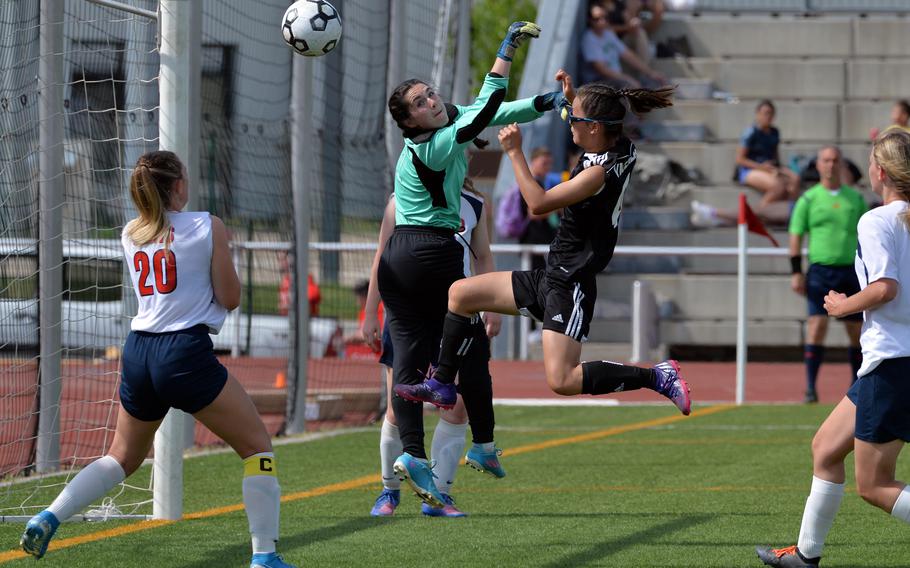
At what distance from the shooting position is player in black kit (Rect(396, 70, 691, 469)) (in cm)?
675

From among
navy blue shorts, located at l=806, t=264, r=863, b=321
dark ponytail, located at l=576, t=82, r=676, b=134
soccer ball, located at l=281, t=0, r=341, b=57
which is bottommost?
navy blue shorts, located at l=806, t=264, r=863, b=321

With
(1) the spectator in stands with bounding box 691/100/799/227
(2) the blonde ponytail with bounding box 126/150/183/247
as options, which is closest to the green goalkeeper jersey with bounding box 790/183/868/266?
(1) the spectator in stands with bounding box 691/100/799/227

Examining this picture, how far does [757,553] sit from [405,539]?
1668 mm

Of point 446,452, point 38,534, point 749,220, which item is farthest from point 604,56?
point 38,534

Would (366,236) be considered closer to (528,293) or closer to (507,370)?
(507,370)

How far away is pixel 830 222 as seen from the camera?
1352cm

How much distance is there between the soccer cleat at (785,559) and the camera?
19.2 feet

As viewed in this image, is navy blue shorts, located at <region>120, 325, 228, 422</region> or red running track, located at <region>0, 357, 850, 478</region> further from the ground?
navy blue shorts, located at <region>120, 325, 228, 422</region>

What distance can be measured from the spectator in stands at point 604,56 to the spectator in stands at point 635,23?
1.15ft

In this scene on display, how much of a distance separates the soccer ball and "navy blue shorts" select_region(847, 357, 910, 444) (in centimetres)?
366

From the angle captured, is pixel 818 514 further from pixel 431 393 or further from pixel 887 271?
pixel 431 393

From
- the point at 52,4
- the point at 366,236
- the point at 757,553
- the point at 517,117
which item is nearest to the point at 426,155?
the point at 517,117

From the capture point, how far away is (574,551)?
651 centimetres

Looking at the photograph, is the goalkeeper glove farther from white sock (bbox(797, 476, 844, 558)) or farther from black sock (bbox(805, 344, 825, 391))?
black sock (bbox(805, 344, 825, 391))
